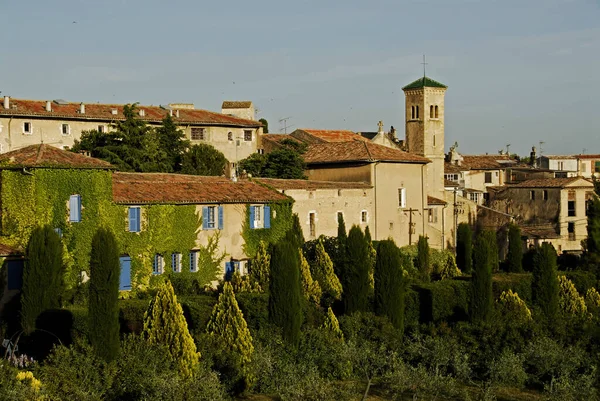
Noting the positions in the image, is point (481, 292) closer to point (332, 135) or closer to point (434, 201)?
point (434, 201)

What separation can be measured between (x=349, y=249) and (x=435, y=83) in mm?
37710

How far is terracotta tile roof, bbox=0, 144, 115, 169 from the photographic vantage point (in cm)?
3606

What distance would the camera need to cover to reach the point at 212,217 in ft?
138

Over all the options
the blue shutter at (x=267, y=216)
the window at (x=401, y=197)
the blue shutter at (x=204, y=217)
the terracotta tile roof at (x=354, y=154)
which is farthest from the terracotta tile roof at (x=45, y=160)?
the window at (x=401, y=197)

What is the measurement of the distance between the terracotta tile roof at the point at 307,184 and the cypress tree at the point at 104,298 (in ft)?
62.7

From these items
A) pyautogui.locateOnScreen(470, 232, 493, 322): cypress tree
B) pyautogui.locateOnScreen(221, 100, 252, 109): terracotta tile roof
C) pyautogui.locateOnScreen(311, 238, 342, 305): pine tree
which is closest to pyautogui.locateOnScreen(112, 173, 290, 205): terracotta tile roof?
pyautogui.locateOnScreen(311, 238, 342, 305): pine tree

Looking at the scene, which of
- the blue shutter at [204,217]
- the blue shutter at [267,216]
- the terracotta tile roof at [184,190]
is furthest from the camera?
the blue shutter at [267,216]

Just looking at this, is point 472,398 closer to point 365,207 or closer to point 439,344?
point 439,344

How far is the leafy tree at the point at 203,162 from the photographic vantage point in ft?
183

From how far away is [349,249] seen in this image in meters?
36.2

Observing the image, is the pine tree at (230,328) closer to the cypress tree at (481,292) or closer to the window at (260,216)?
the cypress tree at (481,292)

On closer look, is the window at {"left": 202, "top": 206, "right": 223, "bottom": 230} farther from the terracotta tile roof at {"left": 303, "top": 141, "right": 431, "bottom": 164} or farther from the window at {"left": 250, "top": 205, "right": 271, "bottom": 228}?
the terracotta tile roof at {"left": 303, "top": 141, "right": 431, "bottom": 164}

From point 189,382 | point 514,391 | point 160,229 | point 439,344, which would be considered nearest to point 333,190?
point 160,229

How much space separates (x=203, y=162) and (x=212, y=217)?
1475 cm
